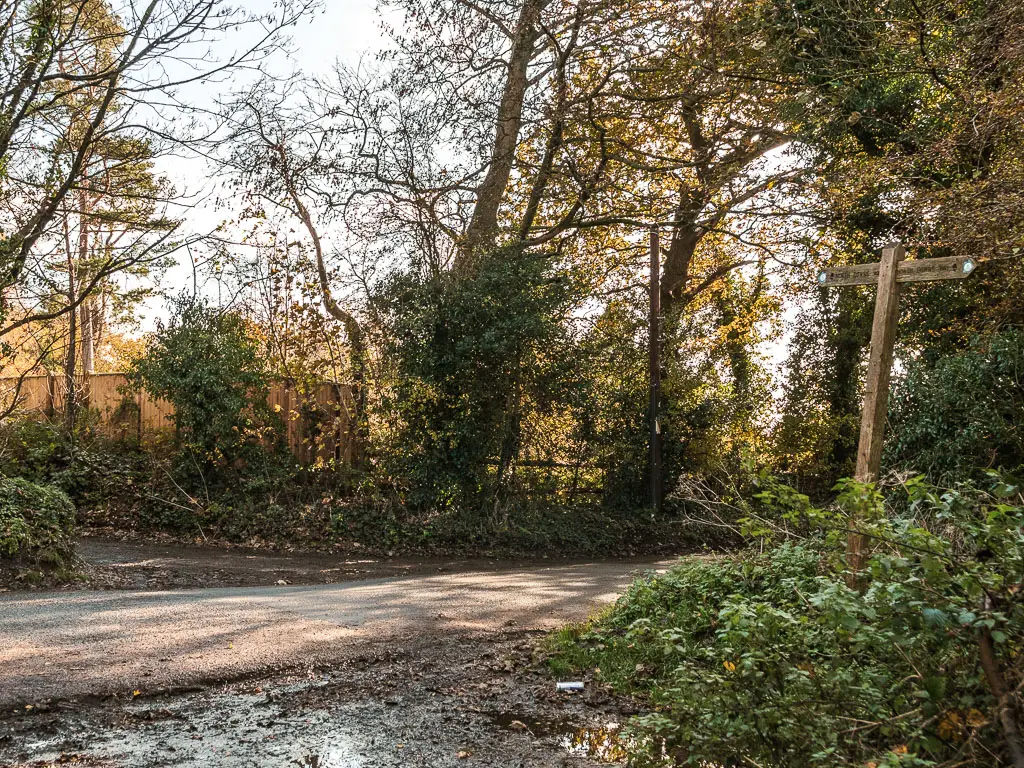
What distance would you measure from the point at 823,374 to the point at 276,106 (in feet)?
42.1

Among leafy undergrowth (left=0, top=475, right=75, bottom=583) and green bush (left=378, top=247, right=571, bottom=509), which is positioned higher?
green bush (left=378, top=247, right=571, bottom=509)

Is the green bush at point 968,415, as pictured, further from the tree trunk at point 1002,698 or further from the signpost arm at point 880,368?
the tree trunk at point 1002,698

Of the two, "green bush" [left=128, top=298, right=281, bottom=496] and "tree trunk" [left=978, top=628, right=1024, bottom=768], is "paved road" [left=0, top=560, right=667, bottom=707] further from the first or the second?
"green bush" [left=128, top=298, right=281, bottom=496]

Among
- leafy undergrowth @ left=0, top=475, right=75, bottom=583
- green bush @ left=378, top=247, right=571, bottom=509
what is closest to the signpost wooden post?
green bush @ left=378, top=247, right=571, bottom=509

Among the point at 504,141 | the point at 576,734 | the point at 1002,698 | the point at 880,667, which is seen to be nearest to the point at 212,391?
the point at 504,141

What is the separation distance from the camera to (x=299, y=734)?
5.04 meters

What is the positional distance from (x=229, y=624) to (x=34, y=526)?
3844 millimetres

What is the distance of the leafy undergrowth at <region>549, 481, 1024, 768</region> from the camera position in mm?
3395

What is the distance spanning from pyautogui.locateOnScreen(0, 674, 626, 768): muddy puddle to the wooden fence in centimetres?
1048

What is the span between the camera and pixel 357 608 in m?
8.89

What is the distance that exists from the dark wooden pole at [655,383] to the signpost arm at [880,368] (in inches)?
396

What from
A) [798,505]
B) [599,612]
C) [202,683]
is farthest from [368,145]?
[798,505]

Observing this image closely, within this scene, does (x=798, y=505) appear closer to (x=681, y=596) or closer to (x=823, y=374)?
(x=681, y=596)

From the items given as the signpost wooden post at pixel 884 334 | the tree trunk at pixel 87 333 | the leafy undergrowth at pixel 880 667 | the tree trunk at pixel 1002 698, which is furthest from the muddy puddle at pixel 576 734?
the tree trunk at pixel 87 333
